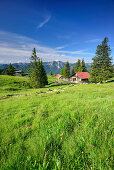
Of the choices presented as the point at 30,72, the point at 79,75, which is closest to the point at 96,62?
the point at 79,75

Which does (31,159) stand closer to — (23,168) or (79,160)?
(23,168)

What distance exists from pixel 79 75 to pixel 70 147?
45.9 metres

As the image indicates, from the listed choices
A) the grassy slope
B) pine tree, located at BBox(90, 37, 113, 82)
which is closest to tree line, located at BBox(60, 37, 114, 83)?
pine tree, located at BBox(90, 37, 113, 82)

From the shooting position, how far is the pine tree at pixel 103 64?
26172 mm

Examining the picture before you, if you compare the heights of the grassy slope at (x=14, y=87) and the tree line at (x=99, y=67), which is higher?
the tree line at (x=99, y=67)

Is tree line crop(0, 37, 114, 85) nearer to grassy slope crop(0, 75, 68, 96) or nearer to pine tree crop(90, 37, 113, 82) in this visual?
pine tree crop(90, 37, 113, 82)

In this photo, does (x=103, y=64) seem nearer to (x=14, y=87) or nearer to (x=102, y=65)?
(x=102, y=65)

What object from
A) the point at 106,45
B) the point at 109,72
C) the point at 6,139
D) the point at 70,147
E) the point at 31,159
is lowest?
the point at 6,139

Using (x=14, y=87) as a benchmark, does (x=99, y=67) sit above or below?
above

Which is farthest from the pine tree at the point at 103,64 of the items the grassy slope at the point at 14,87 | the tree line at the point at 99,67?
the grassy slope at the point at 14,87

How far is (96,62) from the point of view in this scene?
2812 cm

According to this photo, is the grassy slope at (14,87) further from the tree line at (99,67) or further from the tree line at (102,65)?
the tree line at (102,65)

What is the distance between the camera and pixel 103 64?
27203 millimetres

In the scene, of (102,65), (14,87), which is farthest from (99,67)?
(14,87)
